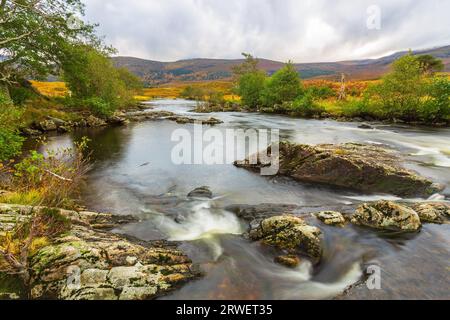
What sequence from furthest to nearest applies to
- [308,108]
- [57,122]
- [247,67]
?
[247,67] < [308,108] < [57,122]

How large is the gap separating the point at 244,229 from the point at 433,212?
6608mm

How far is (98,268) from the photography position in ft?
18.4

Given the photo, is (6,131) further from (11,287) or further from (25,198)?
(11,287)

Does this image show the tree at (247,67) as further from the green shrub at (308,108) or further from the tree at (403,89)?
the tree at (403,89)

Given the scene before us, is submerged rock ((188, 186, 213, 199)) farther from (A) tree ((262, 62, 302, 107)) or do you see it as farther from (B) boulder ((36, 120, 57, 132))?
(A) tree ((262, 62, 302, 107))

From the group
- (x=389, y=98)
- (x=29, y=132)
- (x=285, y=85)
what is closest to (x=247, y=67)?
(x=285, y=85)

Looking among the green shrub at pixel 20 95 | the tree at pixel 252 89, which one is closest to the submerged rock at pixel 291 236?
the green shrub at pixel 20 95

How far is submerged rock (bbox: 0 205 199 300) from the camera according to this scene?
5.19 m

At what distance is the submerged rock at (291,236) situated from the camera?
7449mm

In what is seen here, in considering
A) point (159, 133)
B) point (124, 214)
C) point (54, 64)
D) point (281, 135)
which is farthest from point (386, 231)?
point (54, 64)

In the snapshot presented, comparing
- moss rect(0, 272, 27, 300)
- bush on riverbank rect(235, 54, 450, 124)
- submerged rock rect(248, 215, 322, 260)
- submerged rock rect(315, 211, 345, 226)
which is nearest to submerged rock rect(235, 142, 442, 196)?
submerged rock rect(315, 211, 345, 226)

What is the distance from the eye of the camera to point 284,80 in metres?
57.6
